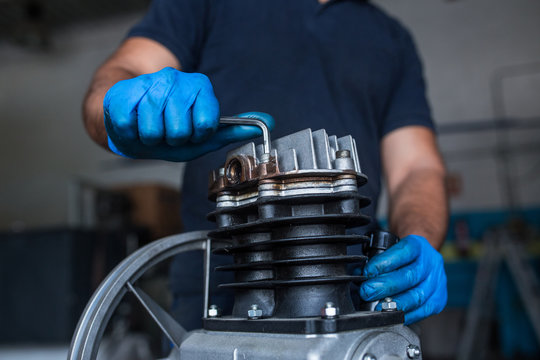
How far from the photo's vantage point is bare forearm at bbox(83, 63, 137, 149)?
0.87 metres

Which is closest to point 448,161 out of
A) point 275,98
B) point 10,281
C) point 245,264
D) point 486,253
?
point 486,253

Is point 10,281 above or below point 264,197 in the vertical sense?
below

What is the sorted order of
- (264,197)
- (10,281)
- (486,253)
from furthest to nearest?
(486,253) < (10,281) < (264,197)

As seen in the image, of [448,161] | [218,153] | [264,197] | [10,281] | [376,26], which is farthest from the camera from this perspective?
[448,161]

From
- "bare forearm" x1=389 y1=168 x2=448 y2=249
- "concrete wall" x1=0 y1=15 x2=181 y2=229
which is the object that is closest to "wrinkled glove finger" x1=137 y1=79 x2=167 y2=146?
"bare forearm" x1=389 y1=168 x2=448 y2=249

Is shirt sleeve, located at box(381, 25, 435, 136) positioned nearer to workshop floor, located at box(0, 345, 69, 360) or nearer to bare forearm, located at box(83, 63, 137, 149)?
bare forearm, located at box(83, 63, 137, 149)

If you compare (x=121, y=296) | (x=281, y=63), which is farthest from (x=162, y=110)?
(x=281, y=63)

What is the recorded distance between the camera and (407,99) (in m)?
1.28

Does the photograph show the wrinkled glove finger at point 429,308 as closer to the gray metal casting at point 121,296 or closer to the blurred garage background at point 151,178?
the gray metal casting at point 121,296

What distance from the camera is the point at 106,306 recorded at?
0.65 m

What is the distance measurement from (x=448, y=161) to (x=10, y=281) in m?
3.63

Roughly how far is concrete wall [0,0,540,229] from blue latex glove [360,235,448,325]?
4.02m

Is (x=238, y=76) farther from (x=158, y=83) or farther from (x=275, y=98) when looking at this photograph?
(x=158, y=83)

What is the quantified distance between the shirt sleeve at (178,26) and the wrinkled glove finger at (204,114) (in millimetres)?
378
